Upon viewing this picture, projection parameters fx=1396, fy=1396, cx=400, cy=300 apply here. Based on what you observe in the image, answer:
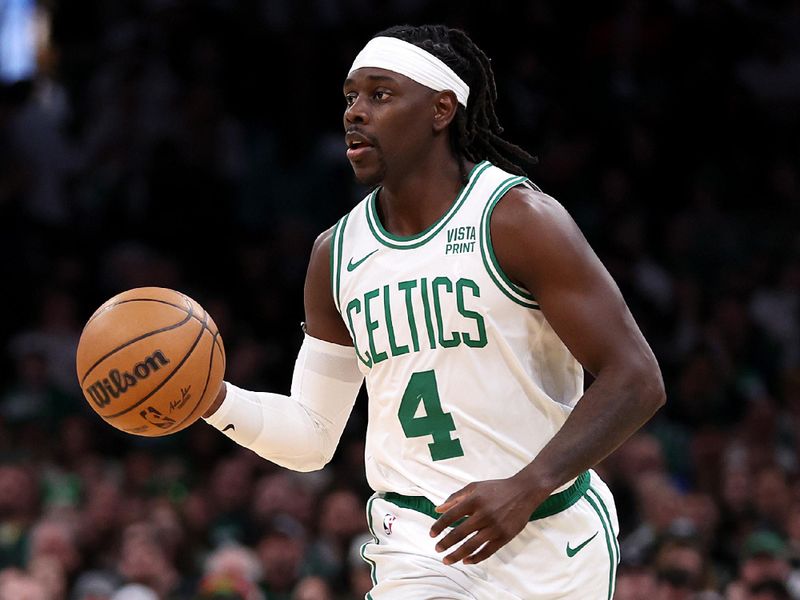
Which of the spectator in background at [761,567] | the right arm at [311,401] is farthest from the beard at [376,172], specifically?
the spectator in background at [761,567]

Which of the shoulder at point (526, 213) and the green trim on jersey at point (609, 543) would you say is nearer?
the shoulder at point (526, 213)

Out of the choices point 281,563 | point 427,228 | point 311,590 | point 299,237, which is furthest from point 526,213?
point 299,237

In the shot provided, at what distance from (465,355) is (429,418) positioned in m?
0.21

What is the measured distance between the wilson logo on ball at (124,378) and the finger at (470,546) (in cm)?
106

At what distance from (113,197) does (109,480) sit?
2736 millimetres

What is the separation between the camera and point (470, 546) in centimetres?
367

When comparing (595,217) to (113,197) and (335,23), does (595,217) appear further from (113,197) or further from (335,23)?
(113,197)

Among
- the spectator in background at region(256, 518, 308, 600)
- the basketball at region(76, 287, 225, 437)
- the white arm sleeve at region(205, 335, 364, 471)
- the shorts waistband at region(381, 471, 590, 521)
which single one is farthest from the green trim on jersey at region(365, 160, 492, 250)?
the spectator in background at region(256, 518, 308, 600)

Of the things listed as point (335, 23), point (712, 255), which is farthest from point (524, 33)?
point (712, 255)

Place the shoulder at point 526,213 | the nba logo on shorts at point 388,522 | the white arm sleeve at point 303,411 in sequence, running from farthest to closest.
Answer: the white arm sleeve at point 303,411 < the nba logo on shorts at point 388,522 < the shoulder at point 526,213

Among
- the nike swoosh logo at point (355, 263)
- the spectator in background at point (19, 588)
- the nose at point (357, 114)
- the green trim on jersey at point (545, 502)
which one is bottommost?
the spectator in background at point (19, 588)

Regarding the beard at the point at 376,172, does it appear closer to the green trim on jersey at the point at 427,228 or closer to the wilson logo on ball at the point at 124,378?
the green trim on jersey at the point at 427,228

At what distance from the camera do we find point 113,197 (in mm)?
10930

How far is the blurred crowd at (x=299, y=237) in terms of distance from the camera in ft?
27.9
